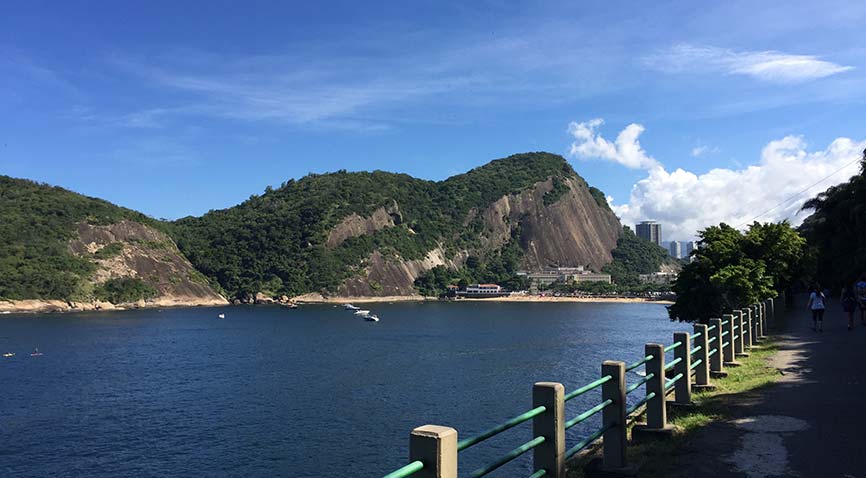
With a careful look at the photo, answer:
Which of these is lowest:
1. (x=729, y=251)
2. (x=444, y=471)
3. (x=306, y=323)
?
(x=306, y=323)

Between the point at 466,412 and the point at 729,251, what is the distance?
55.1 ft

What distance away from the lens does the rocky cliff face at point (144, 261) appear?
14512 cm

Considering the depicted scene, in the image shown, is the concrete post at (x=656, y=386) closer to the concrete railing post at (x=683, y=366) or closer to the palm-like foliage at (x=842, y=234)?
the concrete railing post at (x=683, y=366)

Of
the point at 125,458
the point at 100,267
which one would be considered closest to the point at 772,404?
the point at 125,458

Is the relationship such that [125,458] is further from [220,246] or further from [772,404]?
[220,246]

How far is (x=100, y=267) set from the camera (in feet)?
468

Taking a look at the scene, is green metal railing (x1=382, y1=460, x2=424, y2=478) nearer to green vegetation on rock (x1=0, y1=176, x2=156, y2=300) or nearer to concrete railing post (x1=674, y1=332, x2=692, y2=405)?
concrete railing post (x1=674, y1=332, x2=692, y2=405)

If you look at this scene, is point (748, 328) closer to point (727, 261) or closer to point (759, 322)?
point (759, 322)

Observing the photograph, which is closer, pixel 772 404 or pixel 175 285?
pixel 772 404

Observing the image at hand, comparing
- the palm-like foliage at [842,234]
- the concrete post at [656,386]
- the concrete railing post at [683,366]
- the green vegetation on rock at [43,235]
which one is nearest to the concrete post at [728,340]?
the concrete railing post at [683,366]

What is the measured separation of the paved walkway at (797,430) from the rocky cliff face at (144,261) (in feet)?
493

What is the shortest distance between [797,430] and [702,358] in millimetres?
3332

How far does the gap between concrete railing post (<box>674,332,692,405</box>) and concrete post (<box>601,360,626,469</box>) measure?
10.6 ft

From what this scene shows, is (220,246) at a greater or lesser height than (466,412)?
greater
